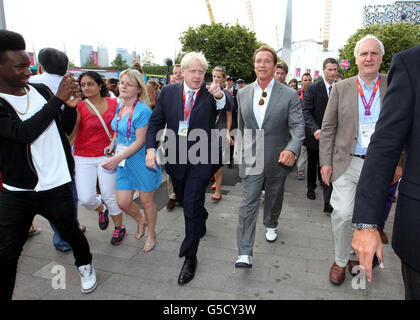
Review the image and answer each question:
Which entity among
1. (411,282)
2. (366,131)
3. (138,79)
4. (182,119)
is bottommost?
(411,282)

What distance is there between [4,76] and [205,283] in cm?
235

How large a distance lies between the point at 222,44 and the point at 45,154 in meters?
39.7

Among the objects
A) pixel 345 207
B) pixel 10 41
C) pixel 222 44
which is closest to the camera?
pixel 10 41

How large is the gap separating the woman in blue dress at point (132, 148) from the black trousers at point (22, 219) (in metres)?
0.78

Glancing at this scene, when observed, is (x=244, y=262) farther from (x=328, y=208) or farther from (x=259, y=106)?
(x=328, y=208)

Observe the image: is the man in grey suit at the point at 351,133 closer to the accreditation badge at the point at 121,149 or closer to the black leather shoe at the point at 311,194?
the accreditation badge at the point at 121,149

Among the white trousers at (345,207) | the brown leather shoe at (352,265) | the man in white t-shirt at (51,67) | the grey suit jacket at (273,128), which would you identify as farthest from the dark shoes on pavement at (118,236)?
the brown leather shoe at (352,265)

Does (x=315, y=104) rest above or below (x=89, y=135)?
above

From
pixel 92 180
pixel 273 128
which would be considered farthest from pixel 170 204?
pixel 273 128

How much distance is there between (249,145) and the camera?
10.7 ft

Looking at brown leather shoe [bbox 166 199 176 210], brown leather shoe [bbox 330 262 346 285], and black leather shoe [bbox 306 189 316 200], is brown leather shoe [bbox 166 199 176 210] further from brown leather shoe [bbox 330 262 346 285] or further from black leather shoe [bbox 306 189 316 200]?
brown leather shoe [bbox 330 262 346 285]

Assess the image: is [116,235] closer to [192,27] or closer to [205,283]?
[205,283]

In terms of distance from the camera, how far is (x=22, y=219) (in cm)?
228

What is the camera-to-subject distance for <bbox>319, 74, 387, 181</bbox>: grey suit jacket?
2902 mm
